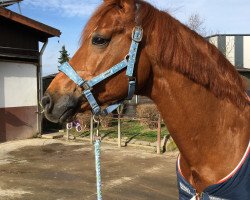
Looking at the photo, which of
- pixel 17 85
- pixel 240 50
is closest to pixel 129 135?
pixel 17 85

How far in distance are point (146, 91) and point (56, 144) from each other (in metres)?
8.93

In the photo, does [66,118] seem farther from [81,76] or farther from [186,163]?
[186,163]

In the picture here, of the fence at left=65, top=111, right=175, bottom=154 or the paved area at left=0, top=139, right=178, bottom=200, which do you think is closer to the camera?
the paved area at left=0, top=139, right=178, bottom=200

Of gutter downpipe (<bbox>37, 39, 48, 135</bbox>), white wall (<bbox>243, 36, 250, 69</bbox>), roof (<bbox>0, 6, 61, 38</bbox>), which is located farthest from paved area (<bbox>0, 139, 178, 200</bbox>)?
white wall (<bbox>243, 36, 250, 69</bbox>)

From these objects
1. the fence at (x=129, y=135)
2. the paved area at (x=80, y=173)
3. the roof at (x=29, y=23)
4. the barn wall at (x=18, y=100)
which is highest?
the roof at (x=29, y=23)

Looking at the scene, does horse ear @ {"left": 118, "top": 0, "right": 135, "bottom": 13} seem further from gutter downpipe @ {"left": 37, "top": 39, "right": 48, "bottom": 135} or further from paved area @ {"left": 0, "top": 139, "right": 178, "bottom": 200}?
gutter downpipe @ {"left": 37, "top": 39, "right": 48, "bottom": 135}

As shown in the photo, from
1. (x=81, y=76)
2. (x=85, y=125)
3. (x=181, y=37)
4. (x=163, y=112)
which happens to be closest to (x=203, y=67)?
(x=181, y=37)

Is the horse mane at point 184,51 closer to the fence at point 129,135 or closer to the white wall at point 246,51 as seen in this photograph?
the fence at point 129,135

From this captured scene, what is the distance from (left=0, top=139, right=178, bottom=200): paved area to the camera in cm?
564

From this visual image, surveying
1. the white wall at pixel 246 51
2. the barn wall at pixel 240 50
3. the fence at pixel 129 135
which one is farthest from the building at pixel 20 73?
the white wall at pixel 246 51

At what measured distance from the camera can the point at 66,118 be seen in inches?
76.8

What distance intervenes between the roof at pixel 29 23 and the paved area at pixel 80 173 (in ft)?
13.8

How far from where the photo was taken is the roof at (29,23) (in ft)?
35.9

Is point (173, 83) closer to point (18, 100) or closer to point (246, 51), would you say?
point (18, 100)
